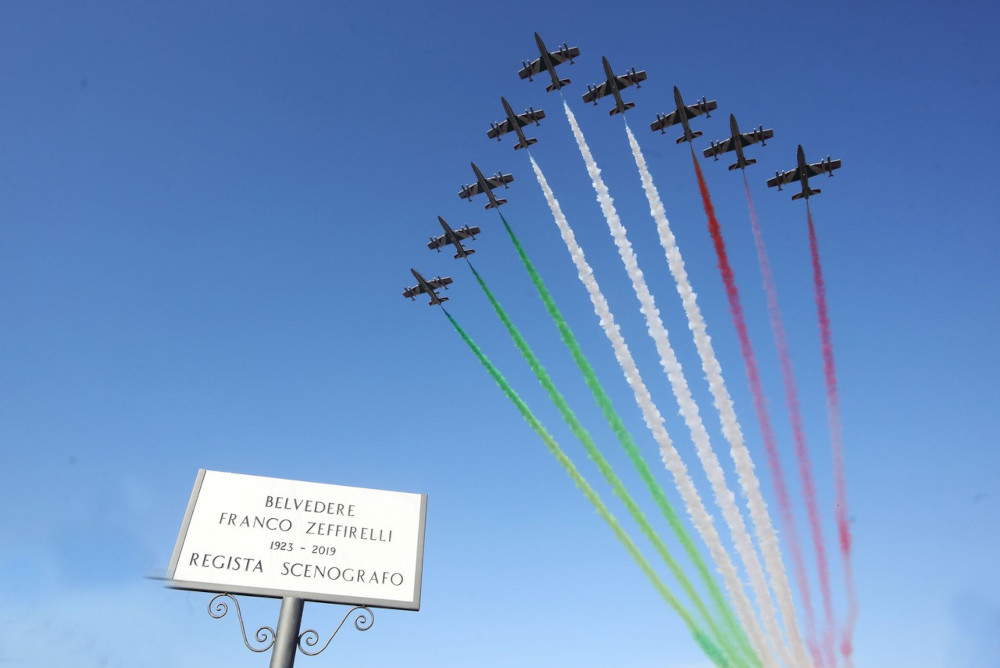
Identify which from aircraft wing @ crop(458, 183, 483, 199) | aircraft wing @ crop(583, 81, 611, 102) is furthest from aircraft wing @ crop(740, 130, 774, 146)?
aircraft wing @ crop(458, 183, 483, 199)

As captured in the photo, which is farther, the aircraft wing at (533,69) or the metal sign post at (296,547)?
the aircraft wing at (533,69)

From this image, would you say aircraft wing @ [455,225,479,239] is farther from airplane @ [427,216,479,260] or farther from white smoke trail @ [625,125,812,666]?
white smoke trail @ [625,125,812,666]

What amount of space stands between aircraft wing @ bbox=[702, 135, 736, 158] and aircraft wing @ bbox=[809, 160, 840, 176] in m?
4.57

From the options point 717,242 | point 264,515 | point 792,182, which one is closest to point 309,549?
point 264,515

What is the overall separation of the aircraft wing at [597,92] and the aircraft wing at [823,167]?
46.4 ft

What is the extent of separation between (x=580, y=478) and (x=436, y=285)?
20848mm

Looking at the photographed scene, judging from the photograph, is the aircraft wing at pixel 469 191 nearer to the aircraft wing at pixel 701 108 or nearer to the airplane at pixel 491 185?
the airplane at pixel 491 185

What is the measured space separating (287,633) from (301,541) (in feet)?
6.33

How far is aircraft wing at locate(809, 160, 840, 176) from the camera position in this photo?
124 ft

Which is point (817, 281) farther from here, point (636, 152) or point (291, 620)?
point (291, 620)

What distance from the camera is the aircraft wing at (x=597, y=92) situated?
1539 inches

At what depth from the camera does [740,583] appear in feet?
91.6

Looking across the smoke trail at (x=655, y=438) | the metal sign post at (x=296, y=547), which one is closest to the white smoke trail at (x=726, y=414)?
the smoke trail at (x=655, y=438)

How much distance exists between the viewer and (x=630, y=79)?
3881cm
